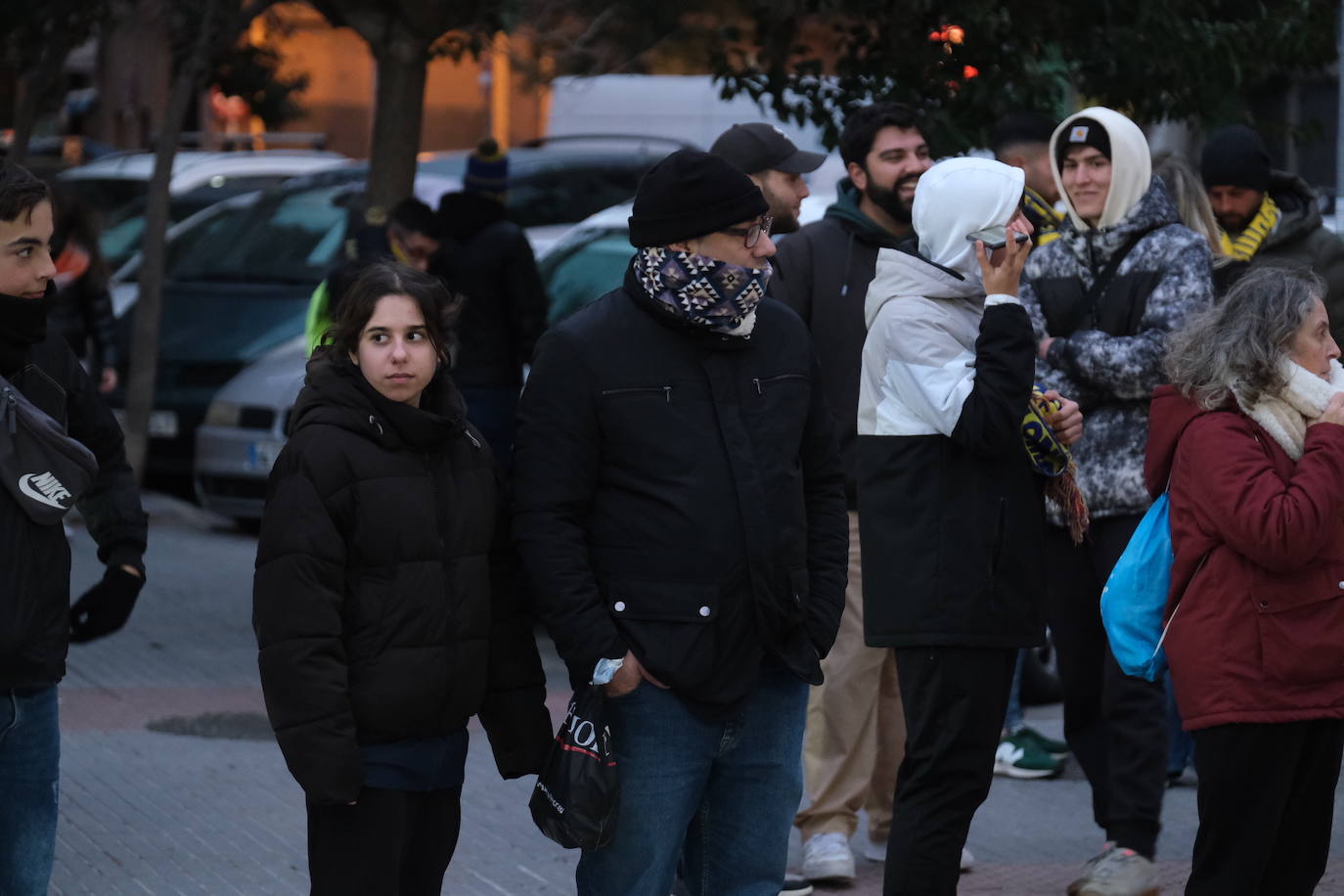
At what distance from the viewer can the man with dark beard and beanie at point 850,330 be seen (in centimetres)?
599

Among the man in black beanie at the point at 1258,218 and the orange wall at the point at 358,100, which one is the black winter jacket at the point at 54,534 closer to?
the man in black beanie at the point at 1258,218

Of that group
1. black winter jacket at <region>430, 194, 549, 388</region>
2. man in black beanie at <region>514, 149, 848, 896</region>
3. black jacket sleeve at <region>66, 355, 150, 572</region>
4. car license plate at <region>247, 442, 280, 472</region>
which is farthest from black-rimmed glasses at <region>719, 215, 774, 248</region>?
car license plate at <region>247, 442, 280, 472</region>

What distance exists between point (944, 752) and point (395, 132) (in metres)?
6.43

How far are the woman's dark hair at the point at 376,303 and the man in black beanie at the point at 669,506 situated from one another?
9.9 inches

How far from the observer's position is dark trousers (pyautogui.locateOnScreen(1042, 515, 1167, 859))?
5.57m

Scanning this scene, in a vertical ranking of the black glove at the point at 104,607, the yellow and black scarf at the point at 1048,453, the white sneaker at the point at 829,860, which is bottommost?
the white sneaker at the point at 829,860

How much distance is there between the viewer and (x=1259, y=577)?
4.48 metres

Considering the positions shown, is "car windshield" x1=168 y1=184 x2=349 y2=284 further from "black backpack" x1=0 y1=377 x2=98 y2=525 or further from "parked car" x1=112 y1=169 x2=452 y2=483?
"black backpack" x1=0 y1=377 x2=98 y2=525

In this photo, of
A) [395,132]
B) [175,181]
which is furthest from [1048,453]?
[175,181]

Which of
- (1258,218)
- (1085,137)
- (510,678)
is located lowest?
(510,678)

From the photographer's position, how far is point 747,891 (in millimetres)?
4195

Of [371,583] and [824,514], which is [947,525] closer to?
[824,514]

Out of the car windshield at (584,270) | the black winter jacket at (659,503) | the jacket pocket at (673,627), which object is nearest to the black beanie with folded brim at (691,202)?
the black winter jacket at (659,503)

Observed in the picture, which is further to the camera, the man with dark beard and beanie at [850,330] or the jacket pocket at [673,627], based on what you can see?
the man with dark beard and beanie at [850,330]
